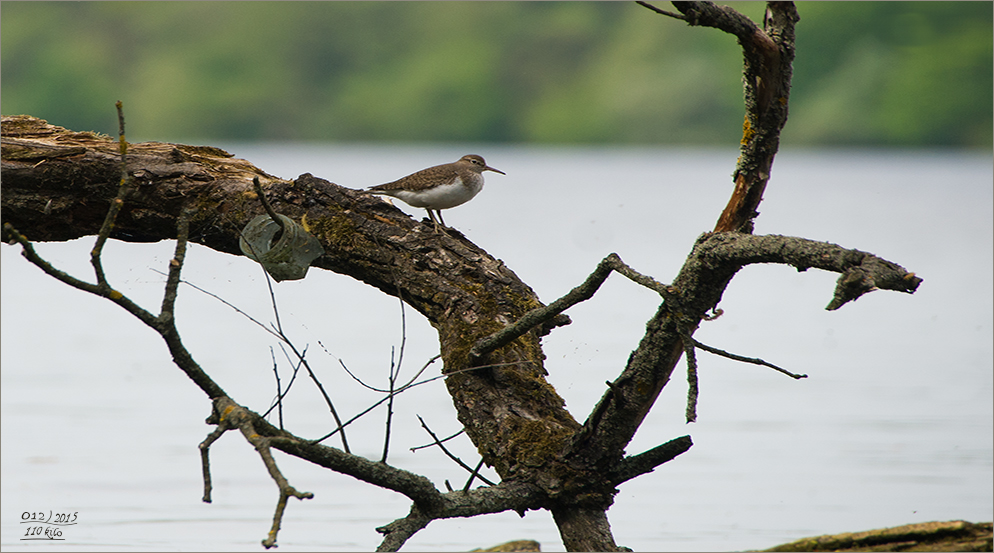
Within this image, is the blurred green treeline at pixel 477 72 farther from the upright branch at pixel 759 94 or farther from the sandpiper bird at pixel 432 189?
the upright branch at pixel 759 94

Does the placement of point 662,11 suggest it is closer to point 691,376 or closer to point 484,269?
point 691,376

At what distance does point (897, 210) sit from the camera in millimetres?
40438

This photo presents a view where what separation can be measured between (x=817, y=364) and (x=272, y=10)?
59118 mm

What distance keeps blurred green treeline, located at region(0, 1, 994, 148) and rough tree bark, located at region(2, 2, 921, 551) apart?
52.8 m

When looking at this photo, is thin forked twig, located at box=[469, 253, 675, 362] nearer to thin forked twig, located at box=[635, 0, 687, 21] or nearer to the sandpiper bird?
thin forked twig, located at box=[635, 0, 687, 21]

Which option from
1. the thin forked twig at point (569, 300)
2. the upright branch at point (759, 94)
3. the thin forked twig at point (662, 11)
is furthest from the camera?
the upright branch at point (759, 94)

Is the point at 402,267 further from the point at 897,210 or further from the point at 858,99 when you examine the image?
the point at 858,99

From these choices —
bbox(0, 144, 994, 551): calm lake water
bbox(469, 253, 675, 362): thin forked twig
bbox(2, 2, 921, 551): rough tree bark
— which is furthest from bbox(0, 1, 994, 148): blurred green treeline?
bbox(469, 253, 675, 362): thin forked twig

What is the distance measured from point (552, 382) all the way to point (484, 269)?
900 cm

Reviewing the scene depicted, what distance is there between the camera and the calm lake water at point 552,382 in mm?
8852

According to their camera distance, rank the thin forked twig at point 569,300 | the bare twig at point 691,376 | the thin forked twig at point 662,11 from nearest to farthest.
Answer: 1. the thin forked twig at point 662,11
2. the bare twig at point 691,376
3. the thin forked twig at point 569,300


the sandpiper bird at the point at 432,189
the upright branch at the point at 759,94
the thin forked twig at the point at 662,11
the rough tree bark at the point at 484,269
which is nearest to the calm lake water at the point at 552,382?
the rough tree bark at the point at 484,269

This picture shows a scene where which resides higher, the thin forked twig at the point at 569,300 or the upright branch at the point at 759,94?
the upright branch at the point at 759,94

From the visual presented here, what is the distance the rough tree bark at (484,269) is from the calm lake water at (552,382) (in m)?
0.65
